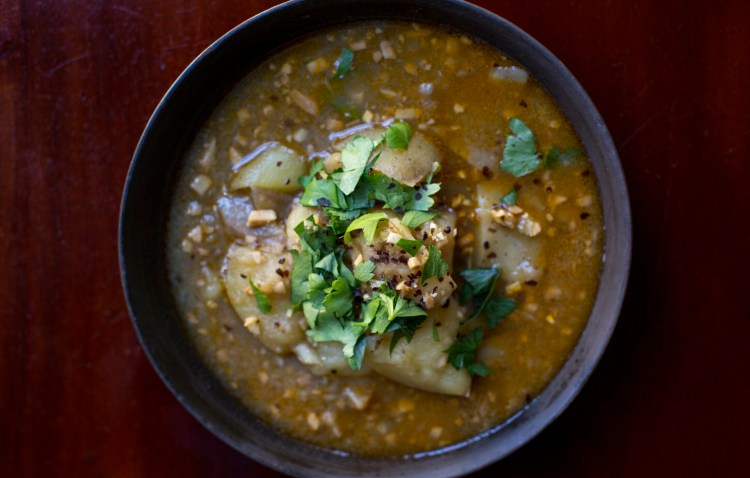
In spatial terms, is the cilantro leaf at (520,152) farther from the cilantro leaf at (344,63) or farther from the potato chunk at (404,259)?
the cilantro leaf at (344,63)

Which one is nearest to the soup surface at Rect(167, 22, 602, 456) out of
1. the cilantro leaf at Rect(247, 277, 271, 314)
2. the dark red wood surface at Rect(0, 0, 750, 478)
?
the cilantro leaf at Rect(247, 277, 271, 314)

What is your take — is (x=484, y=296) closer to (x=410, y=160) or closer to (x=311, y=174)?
(x=410, y=160)

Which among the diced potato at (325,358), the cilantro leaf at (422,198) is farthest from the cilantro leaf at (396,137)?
the diced potato at (325,358)

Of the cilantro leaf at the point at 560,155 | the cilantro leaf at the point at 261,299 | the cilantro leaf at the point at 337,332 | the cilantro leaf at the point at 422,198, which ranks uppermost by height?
the cilantro leaf at the point at 560,155

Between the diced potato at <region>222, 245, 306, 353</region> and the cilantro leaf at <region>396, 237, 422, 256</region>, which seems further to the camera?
the diced potato at <region>222, 245, 306, 353</region>

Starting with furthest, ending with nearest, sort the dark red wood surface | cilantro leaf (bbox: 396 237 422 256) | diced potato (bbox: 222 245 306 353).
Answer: the dark red wood surface, diced potato (bbox: 222 245 306 353), cilantro leaf (bbox: 396 237 422 256)

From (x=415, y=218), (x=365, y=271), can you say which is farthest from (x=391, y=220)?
(x=365, y=271)

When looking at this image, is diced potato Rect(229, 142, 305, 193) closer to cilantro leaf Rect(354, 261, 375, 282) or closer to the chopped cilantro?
cilantro leaf Rect(354, 261, 375, 282)
